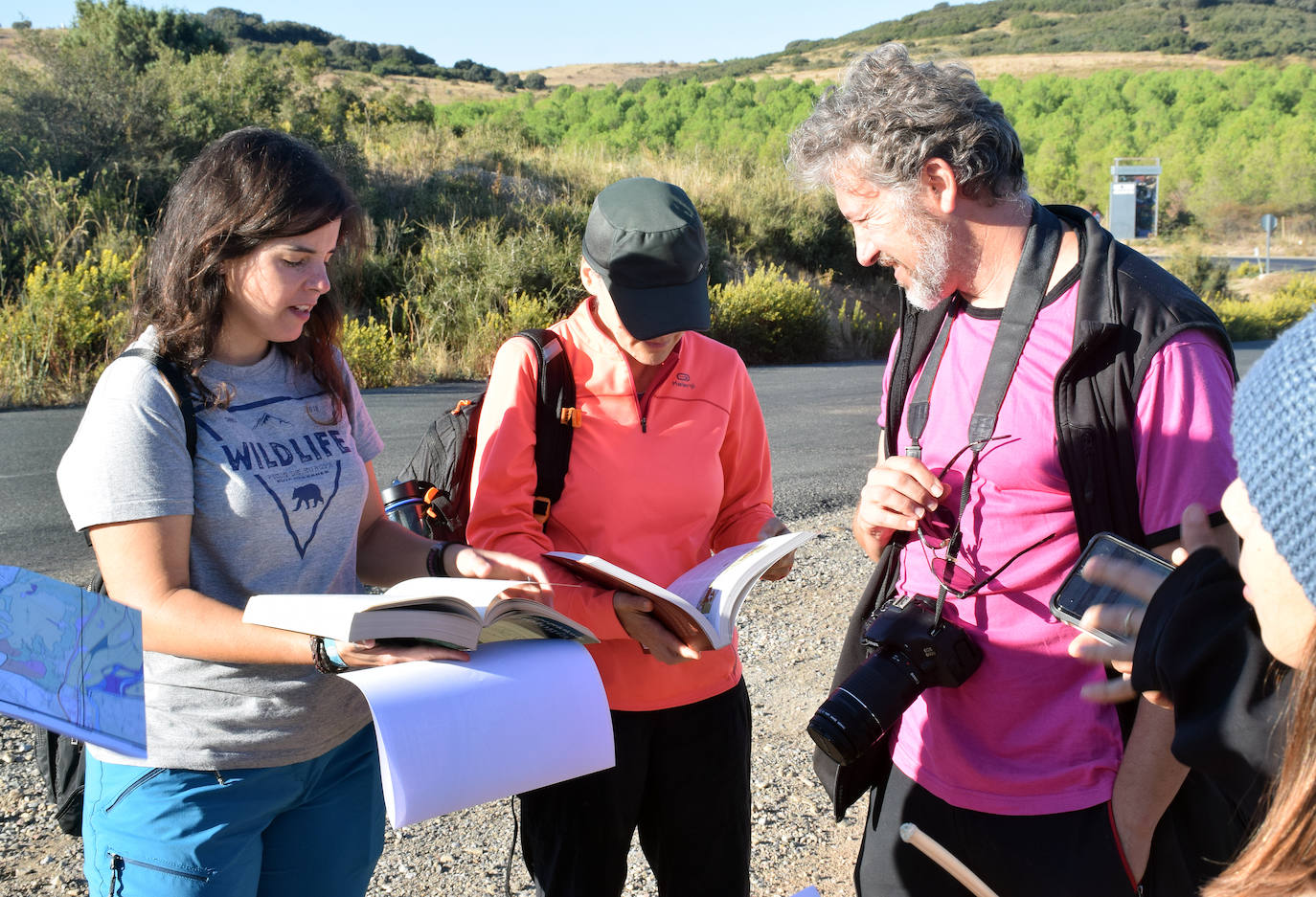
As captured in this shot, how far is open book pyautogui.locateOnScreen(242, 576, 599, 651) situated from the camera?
1.33m

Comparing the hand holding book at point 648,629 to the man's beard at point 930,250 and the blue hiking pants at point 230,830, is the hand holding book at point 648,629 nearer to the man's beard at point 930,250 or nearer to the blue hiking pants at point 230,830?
the blue hiking pants at point 230,830

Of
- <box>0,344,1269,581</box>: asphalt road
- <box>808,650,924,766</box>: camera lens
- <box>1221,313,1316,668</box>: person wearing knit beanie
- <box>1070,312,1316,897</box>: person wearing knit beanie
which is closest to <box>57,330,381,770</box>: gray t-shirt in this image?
<box>808,650,924,766</box>: camera lens

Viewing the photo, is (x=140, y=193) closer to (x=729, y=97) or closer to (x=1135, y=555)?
(x=1135, y=555)

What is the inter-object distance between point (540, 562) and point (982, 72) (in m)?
93.3

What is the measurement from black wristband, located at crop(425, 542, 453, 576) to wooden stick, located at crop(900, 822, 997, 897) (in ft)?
3.15

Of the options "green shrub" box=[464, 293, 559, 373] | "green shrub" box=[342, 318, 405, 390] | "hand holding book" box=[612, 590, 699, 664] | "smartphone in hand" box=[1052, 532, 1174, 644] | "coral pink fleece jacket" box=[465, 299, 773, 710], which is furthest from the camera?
"green shrub" box=[464, 293, 559, 373]

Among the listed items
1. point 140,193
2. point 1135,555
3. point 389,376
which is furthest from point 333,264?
point 140,193

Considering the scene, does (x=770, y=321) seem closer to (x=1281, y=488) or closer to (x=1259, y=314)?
(x=1259, y=314)

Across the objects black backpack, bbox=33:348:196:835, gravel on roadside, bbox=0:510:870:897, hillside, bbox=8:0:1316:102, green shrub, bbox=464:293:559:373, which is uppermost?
hillside, bbox=8:0:1316:102

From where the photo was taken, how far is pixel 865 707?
5.51 feet

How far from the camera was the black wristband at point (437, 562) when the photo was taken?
1883mm

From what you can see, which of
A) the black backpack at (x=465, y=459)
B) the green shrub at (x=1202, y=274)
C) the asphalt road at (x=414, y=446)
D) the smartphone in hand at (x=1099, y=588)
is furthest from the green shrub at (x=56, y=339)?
the green shrub at (x=1202, y=274)

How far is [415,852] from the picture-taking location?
284 cm

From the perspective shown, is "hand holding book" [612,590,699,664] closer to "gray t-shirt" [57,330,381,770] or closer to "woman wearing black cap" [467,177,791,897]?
"woman wearing black cap" [467,177,791,897]
